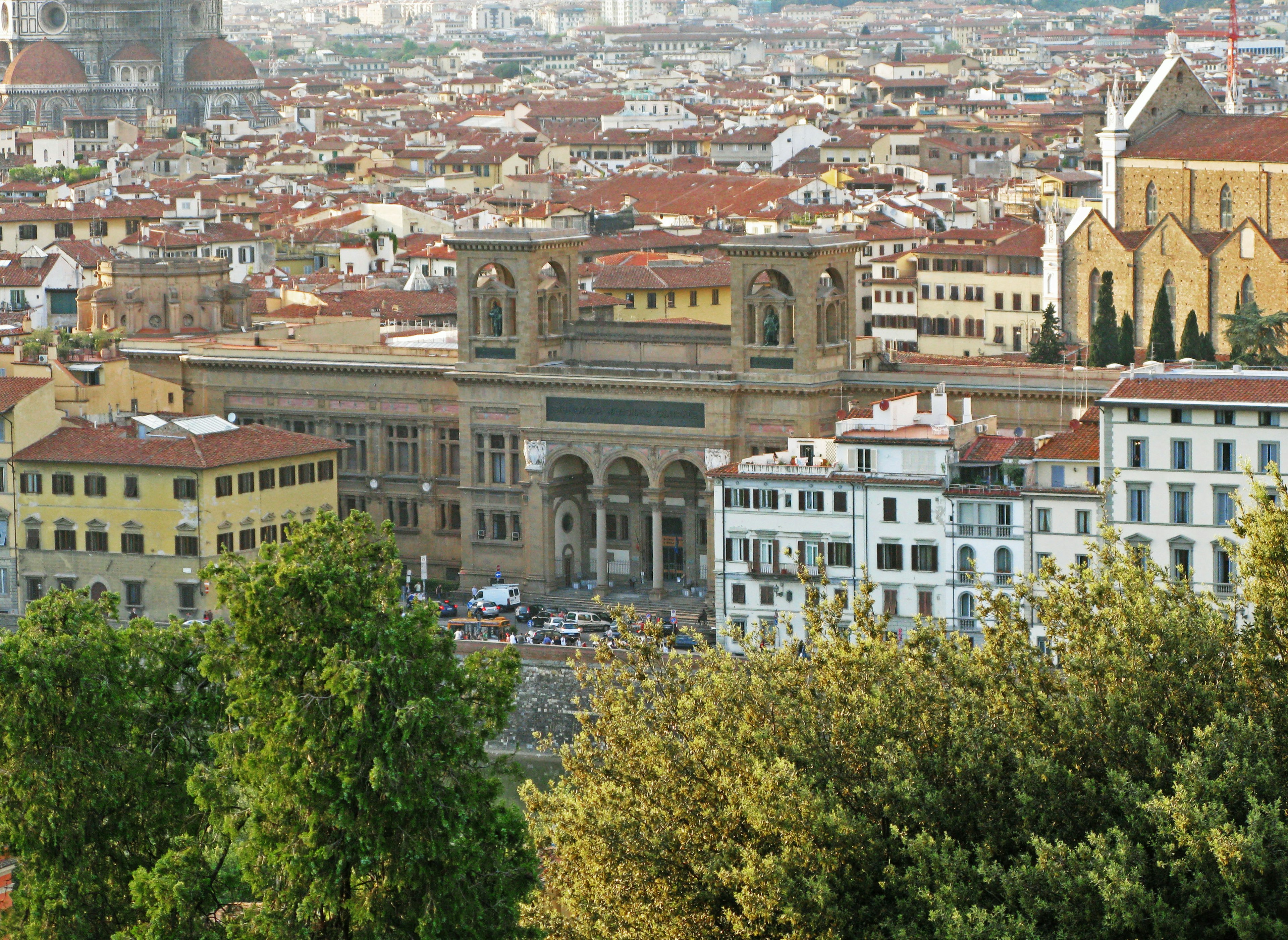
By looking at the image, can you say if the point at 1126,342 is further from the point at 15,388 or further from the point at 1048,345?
the point at 15,388

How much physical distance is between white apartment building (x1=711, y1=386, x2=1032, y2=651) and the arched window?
2cm

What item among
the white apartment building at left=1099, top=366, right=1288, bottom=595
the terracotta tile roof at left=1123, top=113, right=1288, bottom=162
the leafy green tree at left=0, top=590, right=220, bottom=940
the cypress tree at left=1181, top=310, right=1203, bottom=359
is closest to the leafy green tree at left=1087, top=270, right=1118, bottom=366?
the cypress tree at left=1181, top=310, right=1203, bottom=359

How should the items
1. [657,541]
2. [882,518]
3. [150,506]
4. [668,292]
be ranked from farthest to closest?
[668,292]
[657,541]
[150,506]
[882,518]

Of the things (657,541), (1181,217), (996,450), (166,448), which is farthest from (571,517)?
(1181,217)

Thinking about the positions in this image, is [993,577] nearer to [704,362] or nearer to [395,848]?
[704,362]

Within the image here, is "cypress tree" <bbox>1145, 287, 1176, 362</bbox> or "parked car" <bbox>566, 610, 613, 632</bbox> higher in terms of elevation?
"cypress tree" <bbox>1145, 287, 1176, 362</bbox>

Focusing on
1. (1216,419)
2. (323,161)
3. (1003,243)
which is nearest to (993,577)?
(1216,419)

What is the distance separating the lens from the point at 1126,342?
326ft

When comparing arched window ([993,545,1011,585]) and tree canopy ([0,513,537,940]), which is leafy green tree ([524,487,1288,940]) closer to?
tree canopy ([0,513,537,940])

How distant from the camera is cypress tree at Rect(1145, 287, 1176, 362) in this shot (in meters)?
96.3

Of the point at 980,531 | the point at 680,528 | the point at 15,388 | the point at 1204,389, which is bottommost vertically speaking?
the point at 680,528

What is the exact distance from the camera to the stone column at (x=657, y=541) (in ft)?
260

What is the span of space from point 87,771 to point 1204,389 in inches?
1252

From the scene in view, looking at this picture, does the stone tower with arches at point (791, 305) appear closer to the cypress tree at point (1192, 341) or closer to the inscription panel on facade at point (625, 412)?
the inscription panel on facade at point (625, 412)
